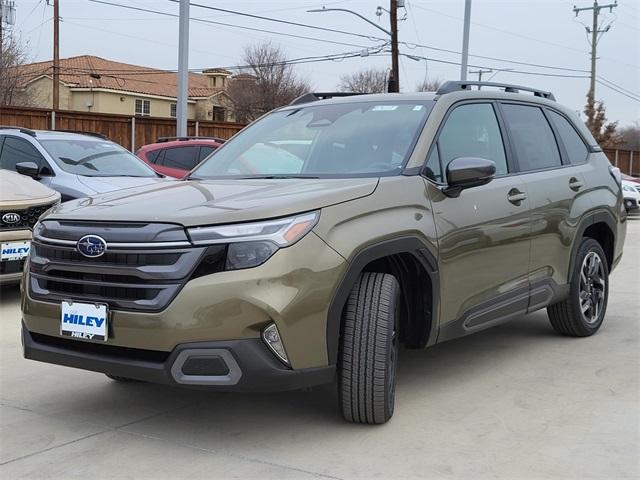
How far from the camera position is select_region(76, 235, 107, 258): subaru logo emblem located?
139 inches

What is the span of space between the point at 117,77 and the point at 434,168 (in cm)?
6102

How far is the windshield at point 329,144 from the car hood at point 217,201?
0.29m

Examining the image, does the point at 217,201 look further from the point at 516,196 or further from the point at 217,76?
the point at 217,76

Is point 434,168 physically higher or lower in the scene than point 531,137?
lower

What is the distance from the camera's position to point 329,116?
4.91 meters

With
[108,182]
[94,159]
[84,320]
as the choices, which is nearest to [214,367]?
[84,320]

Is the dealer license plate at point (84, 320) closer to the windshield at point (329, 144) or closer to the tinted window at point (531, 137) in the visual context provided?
the windshield at point (329, 144)

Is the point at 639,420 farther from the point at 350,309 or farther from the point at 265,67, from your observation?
the point at 265,67

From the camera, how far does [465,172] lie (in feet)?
14.1

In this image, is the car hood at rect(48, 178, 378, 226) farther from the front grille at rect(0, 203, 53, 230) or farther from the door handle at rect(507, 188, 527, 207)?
the front grille at rect(0, 203, 53, 230)

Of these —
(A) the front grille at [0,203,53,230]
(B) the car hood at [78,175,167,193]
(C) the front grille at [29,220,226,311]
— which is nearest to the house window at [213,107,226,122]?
→ (B) the car hood at [78,175,167,193]

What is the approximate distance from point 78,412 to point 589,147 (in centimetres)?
431

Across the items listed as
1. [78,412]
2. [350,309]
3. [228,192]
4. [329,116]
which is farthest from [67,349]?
[329,116]

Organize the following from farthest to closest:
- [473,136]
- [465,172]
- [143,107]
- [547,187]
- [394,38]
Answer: [143,107]
[394,38]
[547,187]
[473,136]
[465,172]
